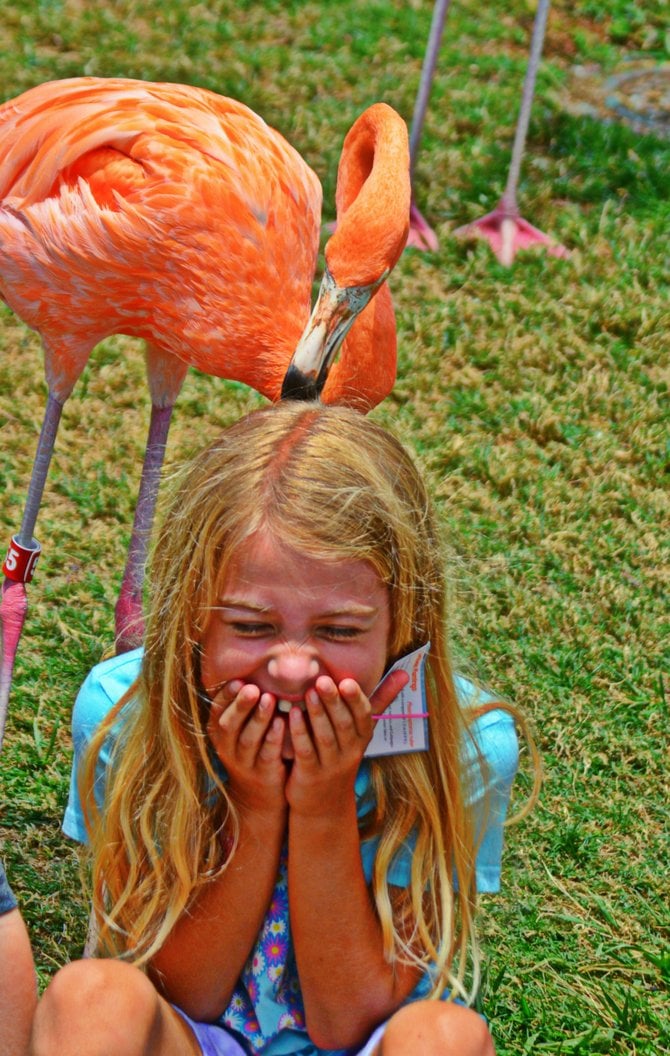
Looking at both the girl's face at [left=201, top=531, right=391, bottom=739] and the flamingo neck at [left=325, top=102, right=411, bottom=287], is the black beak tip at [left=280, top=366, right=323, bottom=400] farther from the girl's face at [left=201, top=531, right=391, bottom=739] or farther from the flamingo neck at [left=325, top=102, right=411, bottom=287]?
the girl's face at [left=201, top=531, right=391, bottom=739]

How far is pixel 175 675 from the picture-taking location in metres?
2.13

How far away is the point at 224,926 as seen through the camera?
2.07 m

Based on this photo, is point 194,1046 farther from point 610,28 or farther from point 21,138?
point 610,28

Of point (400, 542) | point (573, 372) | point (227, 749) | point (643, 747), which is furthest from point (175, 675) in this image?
point (573, 372)

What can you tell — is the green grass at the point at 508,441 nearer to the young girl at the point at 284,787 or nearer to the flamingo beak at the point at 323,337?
the young girl at the point at 284,787

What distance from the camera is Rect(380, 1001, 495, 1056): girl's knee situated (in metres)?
1.91

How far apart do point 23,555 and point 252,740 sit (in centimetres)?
144

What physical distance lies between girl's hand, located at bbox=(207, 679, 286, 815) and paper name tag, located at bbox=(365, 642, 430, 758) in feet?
0.67

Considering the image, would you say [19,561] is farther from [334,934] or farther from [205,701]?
[334,934]

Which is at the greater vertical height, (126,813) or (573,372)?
(573,372)

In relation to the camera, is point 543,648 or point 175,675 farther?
point 543,648

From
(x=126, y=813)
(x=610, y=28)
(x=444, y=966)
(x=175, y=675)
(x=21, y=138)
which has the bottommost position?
(x=444, y=966)

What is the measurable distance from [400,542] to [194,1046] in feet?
2.85

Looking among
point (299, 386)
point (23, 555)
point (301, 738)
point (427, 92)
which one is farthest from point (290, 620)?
point (427, 92)
